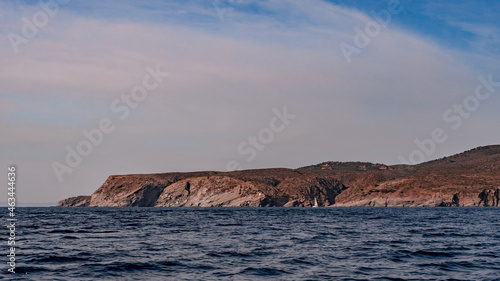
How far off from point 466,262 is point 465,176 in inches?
7473

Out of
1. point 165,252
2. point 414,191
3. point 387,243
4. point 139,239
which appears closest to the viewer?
point 165,252

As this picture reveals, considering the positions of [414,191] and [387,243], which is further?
[414,191]

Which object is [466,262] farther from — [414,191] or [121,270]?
[414,191]

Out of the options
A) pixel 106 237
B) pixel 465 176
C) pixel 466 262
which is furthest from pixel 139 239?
pixel 465 176

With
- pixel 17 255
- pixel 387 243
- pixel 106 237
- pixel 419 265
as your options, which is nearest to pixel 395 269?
pixel 419 265

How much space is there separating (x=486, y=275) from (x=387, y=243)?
471 inches

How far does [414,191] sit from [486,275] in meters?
183

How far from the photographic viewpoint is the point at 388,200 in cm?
19762

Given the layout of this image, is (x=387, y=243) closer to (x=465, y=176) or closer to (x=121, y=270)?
(x=121, y=270)

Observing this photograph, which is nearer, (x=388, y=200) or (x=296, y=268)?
(x=296, y=268)

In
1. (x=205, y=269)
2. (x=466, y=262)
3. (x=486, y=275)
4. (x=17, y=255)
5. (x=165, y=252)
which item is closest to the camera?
(x=486, y=275)

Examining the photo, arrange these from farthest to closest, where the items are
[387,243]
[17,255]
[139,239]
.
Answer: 1. [139,239]
2. [387,243]
3. [17,255]

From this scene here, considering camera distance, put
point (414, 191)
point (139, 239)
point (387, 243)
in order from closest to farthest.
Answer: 1. point (387, 243)
2. point (139, 239)
3. point (414, 191)

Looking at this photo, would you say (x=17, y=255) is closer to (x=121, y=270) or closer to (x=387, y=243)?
(x=121, y=270)
